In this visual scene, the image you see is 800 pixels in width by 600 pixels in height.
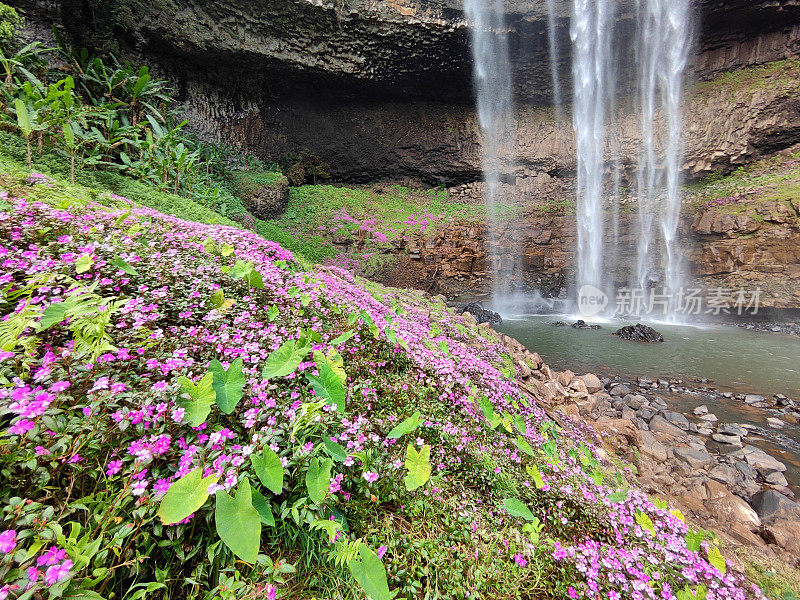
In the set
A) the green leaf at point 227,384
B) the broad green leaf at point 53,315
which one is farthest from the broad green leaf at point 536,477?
the broad green leaf at point 53,315

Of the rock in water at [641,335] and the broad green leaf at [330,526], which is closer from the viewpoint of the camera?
the broad green leaf at [330,526]

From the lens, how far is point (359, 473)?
143cm

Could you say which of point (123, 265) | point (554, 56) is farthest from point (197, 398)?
point (554, 56)

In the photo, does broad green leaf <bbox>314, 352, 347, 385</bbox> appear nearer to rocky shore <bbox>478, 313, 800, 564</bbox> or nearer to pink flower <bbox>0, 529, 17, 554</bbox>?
pink flower <bbox>0, 529, 17, 554</bbox>

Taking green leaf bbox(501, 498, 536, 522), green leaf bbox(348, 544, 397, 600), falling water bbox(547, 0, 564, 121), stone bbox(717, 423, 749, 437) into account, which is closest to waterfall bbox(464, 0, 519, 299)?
falling water bbox(547, 0, 564, 121)

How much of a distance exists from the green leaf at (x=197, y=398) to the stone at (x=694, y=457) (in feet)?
17.0

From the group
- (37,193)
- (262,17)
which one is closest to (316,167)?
(262,17)

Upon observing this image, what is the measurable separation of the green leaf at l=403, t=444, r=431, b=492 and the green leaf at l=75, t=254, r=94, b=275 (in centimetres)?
204

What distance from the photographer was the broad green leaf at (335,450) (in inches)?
51.2

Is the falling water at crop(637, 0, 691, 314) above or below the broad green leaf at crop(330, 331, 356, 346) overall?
above

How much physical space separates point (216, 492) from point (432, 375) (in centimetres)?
179

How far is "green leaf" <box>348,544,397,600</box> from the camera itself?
3.26ft

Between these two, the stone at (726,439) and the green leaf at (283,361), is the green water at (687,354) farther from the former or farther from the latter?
the green leaf at (283,361)

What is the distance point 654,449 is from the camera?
3.90 meters
